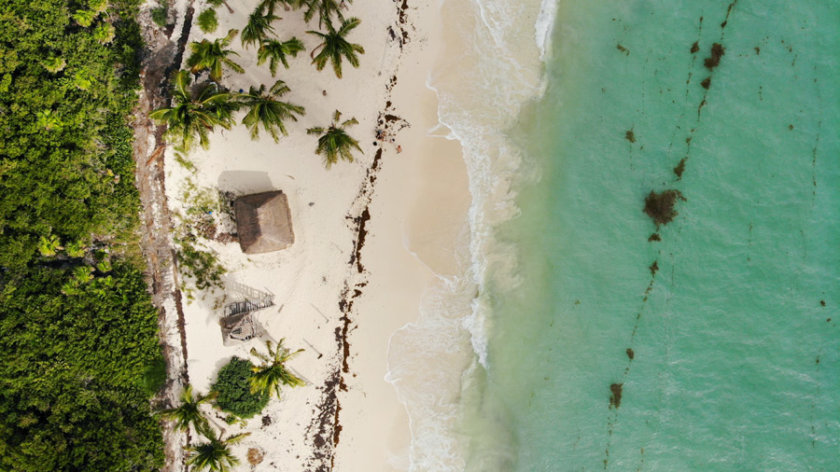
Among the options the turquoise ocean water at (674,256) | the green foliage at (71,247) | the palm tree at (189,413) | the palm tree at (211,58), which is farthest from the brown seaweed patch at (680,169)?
the green foliage at (71,247)

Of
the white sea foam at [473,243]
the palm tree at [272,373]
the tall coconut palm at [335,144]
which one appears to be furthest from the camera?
the white sea foam at [473,243]

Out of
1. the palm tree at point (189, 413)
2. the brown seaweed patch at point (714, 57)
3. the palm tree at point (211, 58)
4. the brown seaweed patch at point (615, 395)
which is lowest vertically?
the palm tree at point (189, 413)

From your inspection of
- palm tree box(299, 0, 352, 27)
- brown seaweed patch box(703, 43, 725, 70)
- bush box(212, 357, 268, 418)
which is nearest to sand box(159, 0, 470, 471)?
bush box(212, 357, 268, 418)

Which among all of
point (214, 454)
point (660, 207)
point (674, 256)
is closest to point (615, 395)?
point (674, 256)

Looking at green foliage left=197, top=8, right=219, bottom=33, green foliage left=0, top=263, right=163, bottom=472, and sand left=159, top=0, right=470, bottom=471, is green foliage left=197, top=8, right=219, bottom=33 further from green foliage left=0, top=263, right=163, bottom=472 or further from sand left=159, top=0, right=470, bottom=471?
green foliage left=0, top=263, right=163, bottom=472

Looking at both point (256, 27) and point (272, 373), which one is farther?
point (272, 373)

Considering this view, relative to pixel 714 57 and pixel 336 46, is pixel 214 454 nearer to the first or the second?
pixel 336 46

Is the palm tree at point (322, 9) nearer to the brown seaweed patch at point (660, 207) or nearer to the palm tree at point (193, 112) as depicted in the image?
the palm tree at point (193, 112)
